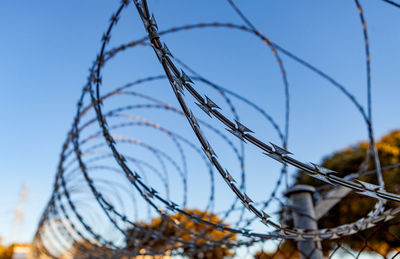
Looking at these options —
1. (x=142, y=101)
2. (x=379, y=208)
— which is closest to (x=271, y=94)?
(x=142, y=101)

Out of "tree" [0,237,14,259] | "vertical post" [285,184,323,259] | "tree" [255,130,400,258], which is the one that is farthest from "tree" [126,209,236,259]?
"tree" [0,237,14,259]

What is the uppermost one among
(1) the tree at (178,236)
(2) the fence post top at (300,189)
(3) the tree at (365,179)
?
(3) the tree at (365,179)

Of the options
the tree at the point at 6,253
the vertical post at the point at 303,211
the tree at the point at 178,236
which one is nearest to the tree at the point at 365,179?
the tree at the point at 178,236

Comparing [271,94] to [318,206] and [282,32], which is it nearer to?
[282,32]

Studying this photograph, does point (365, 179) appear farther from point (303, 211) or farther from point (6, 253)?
point (6, 253)

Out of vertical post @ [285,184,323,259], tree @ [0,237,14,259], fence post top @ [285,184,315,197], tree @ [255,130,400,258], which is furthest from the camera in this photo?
tree @ [0,237,14,259]

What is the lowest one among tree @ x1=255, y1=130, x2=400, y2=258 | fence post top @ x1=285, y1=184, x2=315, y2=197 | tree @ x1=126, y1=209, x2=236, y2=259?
tree @ x1=126, y1=209, x2=236, y2=259

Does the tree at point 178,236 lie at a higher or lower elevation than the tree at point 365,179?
lower

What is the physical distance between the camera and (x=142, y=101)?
115 inches

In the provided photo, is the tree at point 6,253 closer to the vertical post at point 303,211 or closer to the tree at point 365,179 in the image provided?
the tree at point 365,179

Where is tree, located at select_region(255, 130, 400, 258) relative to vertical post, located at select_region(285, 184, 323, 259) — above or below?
above

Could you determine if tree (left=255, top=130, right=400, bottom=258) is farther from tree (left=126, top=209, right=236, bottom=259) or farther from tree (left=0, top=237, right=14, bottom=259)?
tree (left=0, top=237, right=14, bottom=259)

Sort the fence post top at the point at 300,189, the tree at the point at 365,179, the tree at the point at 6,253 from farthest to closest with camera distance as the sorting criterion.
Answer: the tree at the point at 6,253 < the tree at the point at 365,179 < the fence post top at the point at 300,189

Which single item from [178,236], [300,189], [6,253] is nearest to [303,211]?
[300,189]
